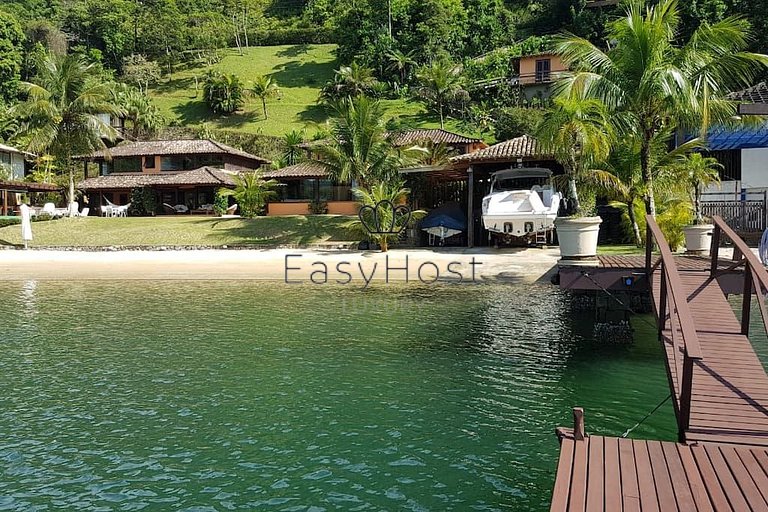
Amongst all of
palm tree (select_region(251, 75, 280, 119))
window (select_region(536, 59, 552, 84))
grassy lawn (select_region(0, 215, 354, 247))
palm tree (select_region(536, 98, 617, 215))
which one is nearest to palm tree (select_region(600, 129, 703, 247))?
palm tree (select_region(536, 98, 617, 215))

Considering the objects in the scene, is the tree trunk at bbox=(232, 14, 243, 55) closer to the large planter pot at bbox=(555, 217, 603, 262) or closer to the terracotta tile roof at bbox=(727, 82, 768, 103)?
the terracotta tile roof at bbox=(727, 82, 768, 103)

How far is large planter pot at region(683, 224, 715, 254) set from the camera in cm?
1327

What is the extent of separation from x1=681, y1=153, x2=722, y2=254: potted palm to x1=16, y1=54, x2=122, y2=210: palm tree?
32.1 m

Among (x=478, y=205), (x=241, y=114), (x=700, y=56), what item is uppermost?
(x=241, y=114)

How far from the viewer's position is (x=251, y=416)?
748 cm

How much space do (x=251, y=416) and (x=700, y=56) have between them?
1428cm

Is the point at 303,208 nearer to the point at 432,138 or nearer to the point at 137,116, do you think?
the point at 432,138

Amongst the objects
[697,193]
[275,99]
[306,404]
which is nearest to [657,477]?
[306,404]

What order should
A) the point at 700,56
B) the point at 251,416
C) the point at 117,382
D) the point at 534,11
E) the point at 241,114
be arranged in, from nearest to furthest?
the point at 251,416
the point at 117,382
the point at 700,56
the point at 241,114
the point at 534,11

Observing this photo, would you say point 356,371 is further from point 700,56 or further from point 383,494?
point 700,56

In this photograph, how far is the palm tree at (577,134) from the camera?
15.5m

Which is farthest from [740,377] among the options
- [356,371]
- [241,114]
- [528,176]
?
[241,114]

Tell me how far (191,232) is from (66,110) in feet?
40.8

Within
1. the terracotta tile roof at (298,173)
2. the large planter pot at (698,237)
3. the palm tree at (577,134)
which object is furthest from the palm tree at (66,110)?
the large planter pot at (698,237)
